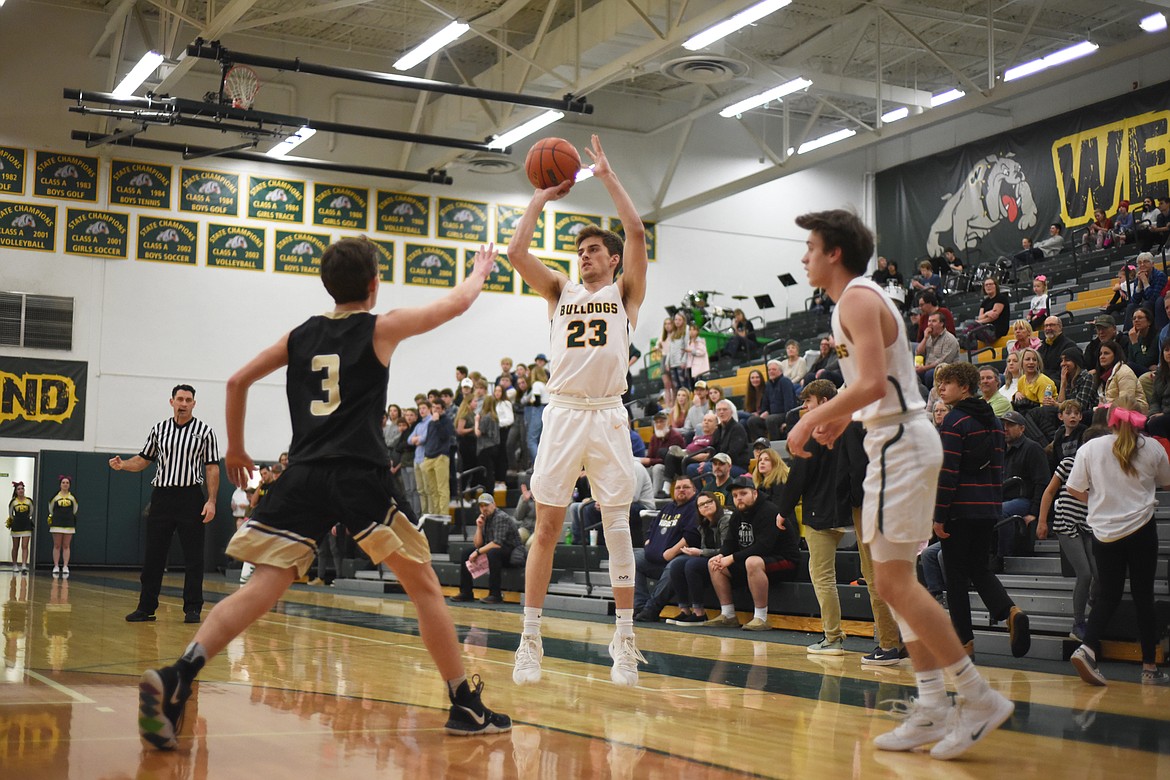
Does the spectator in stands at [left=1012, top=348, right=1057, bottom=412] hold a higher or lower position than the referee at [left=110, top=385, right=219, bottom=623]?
higher

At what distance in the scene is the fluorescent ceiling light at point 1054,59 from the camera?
→ 17.2 m

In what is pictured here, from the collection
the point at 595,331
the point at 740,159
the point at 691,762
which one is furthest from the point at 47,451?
the point at 691,762

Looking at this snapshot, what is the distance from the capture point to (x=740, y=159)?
26750 mm

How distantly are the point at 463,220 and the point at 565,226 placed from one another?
225 centimetres

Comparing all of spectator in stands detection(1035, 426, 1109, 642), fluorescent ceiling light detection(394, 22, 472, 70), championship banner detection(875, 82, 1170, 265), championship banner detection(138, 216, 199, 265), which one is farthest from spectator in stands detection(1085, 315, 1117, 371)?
championship banner detection(138, 216, 199, 265)

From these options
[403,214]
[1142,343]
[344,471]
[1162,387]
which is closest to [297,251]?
[403,214]

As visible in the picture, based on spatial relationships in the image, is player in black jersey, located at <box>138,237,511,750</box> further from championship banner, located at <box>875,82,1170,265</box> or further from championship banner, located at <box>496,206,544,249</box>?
championship banner, located at <box>496,206,544,249</box>

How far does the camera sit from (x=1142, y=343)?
37.8 feet

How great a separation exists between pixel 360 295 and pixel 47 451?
762 inches

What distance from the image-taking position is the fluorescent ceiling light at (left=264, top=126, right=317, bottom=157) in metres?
18.8

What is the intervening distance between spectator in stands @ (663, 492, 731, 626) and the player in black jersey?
20.4 ft

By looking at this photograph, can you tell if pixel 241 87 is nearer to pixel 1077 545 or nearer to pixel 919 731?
pixel 1077 545

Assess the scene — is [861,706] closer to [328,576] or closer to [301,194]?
[328,576]

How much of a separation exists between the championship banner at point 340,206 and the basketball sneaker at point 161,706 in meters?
20.9
